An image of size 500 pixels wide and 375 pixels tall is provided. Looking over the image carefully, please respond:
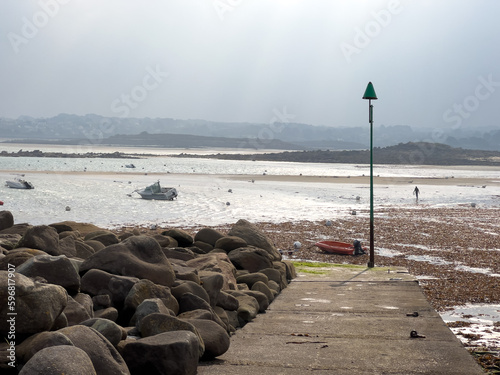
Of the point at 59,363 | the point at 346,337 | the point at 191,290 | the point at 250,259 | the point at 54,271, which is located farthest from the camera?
the point at 250,259

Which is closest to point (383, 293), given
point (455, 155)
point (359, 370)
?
point (359, 370)

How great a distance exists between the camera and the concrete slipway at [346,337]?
8.05m

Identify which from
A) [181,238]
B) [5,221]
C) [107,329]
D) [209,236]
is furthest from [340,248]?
[107,329]

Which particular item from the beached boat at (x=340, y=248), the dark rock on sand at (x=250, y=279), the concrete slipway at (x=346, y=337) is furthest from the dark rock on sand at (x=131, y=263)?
the beached boat at (x=340, y=248)

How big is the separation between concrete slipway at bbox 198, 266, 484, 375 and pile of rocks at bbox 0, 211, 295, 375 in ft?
1.42

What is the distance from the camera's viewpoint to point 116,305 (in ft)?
Answer: 29.4

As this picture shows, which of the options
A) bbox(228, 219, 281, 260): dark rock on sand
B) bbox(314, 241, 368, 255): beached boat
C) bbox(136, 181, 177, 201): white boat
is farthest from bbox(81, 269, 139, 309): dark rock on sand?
bbox(136, 181, 177, 201): white boat

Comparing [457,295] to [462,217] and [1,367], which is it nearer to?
[1,367]

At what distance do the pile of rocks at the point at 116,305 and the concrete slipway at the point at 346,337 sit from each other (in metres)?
0.43

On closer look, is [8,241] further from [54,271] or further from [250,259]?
[250,259]

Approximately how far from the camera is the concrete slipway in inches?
317

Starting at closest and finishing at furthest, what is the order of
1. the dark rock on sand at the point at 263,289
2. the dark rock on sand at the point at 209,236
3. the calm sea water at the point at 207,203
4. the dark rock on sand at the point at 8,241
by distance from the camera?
the dark rock on sand at the point at 8,241 → the dark rock on sand at the point at 263,289 → the dark rock on sand at the point at 209,236 → the calm sea water at the point at 207,203

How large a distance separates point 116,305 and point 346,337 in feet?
12.4

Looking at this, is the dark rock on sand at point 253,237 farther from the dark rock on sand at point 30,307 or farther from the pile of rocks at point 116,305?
the dark rock on sand at point 30,307
